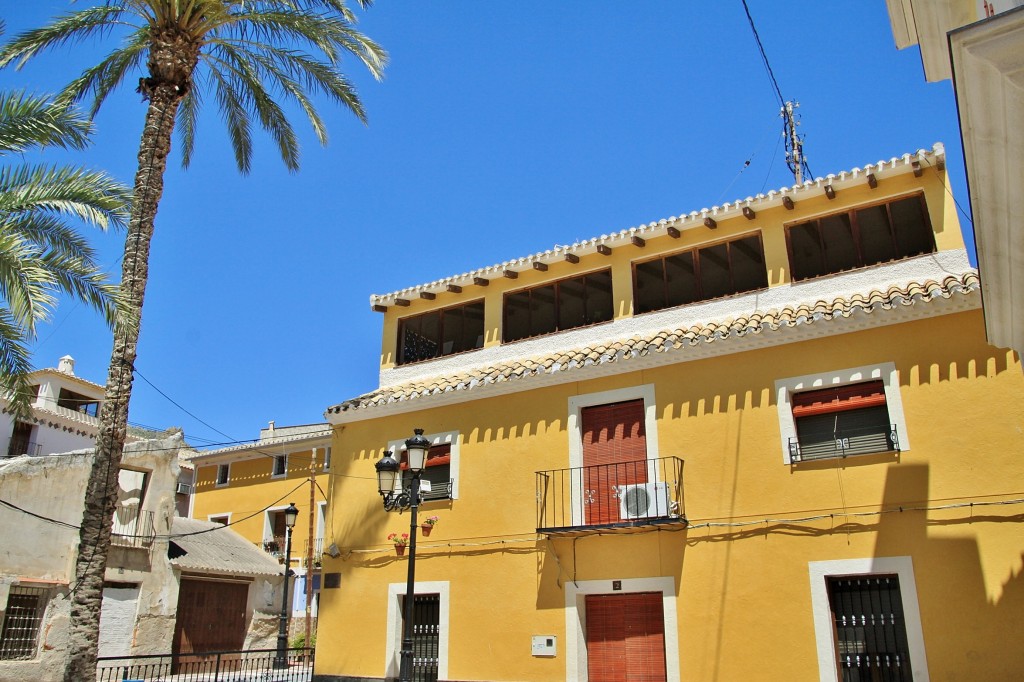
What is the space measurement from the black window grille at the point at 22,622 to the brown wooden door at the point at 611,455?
12.5 meters

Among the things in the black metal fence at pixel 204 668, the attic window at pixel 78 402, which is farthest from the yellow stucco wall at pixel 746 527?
the attic window at pixel 78 402

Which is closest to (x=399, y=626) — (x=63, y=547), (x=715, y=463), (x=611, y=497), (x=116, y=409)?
(x=611, y=497)

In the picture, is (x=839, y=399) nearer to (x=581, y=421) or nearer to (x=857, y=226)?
(x=857, y=226)

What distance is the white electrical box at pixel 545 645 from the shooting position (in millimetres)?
12148

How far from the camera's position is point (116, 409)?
11.0 meters

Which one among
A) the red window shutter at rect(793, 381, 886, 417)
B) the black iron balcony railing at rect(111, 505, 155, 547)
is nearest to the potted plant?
the red window shutter at rect(793, 381, 886, 417)

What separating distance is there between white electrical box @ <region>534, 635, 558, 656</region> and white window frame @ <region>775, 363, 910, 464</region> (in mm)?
4340

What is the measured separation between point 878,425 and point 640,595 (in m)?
4.10

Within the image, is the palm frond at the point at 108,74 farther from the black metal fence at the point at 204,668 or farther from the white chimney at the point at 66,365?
the white chimney at the point at 66,365

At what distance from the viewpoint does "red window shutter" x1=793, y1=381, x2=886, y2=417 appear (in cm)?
1091

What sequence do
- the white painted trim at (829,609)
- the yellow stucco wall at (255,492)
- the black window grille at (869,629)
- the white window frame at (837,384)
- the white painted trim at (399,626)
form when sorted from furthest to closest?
the yellow stucco wall at (255,492) < the white painted trim at (399,626) < the white window frame at (837,384) < the black window grille at (869,629) < the white painted trim at (829,609)

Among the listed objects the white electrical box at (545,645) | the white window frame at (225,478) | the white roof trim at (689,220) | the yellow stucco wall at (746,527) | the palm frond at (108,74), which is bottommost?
the white electrical box at (545,645)

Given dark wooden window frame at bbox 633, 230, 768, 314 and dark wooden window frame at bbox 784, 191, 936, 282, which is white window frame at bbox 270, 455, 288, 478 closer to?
dark wooden window frame at bbox 633, 230, 768, 314

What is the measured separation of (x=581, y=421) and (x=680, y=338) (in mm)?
2175
